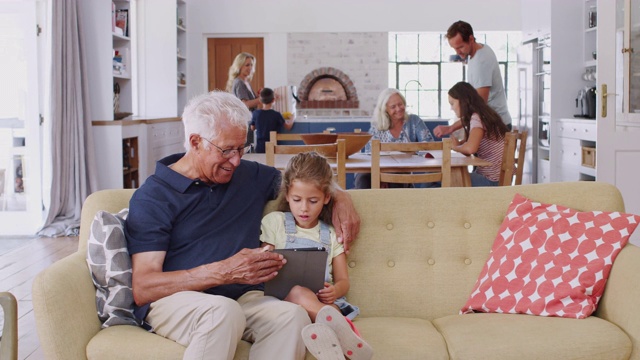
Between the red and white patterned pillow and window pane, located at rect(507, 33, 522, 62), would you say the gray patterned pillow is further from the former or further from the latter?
window pane, located at rect(507, 33, 522, 62)

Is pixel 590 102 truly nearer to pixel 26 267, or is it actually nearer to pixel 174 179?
pixel 26 267

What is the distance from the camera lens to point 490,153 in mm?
4895

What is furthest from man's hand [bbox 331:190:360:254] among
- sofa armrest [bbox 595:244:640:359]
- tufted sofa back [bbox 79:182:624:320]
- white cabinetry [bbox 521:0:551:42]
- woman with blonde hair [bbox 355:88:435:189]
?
white cabinetry [bbox 521:0:551:42]

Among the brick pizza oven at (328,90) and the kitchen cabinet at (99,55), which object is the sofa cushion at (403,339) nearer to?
the kitchen cabinet at (99,55)

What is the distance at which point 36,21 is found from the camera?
264 inches

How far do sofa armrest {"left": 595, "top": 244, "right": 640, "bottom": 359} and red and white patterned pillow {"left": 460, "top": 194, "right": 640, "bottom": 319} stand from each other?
26 mm

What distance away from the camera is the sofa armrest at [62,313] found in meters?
2.20

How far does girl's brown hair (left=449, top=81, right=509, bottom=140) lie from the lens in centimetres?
489

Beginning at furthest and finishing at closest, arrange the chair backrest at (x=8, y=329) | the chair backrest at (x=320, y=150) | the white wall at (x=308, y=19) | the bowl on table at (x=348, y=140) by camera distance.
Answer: the white wall at (x=308, y=19)
the bowl on table at (x=348, y=140)
the chair backrest at (x=320, y=150)
the chair backrest at (x=8, y=329)

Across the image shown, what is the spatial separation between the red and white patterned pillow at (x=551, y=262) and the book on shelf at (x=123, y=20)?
20.2ft

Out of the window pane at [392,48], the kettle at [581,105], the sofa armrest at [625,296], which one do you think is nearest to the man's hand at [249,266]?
the sofa armrest at [625,296]

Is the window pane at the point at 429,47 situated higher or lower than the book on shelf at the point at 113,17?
higher

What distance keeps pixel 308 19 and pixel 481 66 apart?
24.6 ft

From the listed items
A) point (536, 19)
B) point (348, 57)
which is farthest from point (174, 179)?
point (348, 57)
